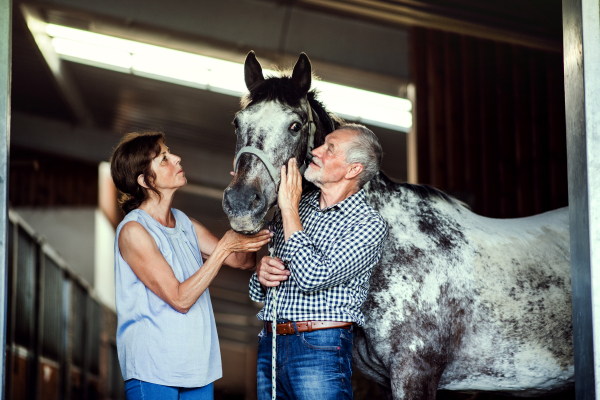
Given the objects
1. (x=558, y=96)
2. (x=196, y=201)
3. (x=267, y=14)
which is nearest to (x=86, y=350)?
(x=196, y=201)

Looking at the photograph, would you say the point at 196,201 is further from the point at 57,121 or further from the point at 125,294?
the point at 125,294

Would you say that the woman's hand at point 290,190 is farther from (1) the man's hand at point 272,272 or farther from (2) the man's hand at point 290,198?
(1) the man's hand at point 272,272

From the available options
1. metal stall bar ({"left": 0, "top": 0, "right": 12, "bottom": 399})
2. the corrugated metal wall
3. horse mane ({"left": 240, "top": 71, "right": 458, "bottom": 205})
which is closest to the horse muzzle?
horse mane ({"left": 240, "top": 71, "right": 458, "bottom": 205})

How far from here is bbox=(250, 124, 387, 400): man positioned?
6.49 feet

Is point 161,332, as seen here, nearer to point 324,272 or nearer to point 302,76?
point 324,272

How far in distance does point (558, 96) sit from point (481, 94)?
25.9 inches

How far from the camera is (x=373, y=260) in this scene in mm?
2129

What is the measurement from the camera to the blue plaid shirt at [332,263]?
1.97 meters

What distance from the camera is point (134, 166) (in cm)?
235

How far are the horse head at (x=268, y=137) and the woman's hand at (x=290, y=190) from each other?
Result: 2.6 inches

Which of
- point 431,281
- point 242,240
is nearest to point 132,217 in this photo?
point 242,240

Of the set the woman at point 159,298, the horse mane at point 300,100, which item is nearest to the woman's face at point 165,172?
the woman at point 159,298

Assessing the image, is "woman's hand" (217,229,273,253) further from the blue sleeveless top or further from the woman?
the blue sleeveless top

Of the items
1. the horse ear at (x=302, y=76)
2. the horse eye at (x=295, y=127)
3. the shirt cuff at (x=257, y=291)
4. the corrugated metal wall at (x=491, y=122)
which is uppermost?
the corrugated metal wall at (x=491, y=122)
